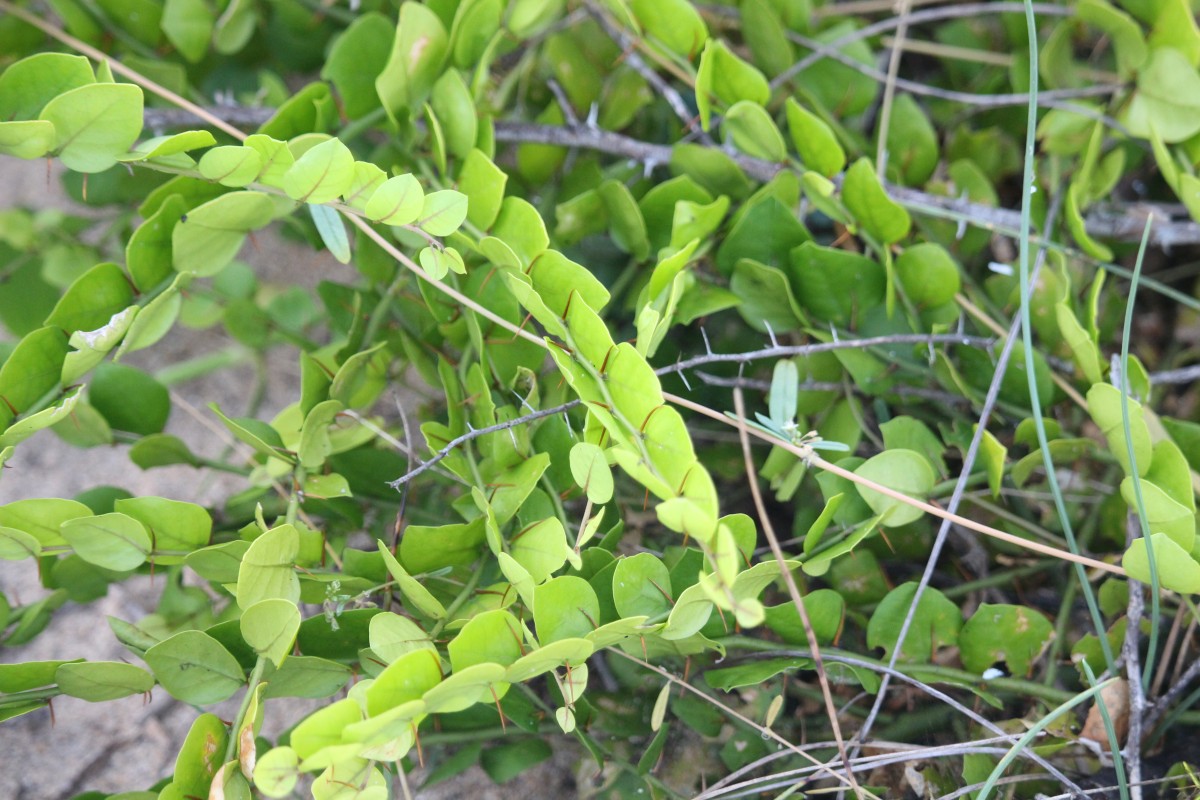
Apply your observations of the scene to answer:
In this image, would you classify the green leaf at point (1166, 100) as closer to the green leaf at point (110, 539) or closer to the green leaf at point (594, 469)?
the green leaf at point (594, 469)

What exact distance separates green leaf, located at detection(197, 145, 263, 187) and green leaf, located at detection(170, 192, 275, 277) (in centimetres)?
A: 5

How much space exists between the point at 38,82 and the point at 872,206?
0.68 metres

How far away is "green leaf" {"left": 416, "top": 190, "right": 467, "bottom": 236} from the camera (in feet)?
2.18

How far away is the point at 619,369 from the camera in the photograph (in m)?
0.61

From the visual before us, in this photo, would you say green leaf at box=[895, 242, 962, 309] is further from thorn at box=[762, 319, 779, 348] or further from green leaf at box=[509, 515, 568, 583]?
green leaf at box=[509, 515, 568, 583]

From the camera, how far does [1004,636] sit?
80cm

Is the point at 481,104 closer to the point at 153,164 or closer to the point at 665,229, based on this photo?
the point at 665,229

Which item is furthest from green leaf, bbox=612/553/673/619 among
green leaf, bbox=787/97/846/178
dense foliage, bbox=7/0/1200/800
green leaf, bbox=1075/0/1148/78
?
green leaf, bbox=1075/0/1148/78

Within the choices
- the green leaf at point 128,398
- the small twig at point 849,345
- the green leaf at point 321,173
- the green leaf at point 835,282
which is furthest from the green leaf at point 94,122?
the green leaf at point 835,282

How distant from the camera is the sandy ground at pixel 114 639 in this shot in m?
0.94

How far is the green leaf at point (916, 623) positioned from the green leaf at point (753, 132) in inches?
16.5

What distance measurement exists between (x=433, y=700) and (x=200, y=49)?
31.3 inches

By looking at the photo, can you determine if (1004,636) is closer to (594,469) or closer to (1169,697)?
(1169,697)

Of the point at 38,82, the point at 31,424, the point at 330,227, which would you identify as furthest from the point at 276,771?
the point at 38,82
